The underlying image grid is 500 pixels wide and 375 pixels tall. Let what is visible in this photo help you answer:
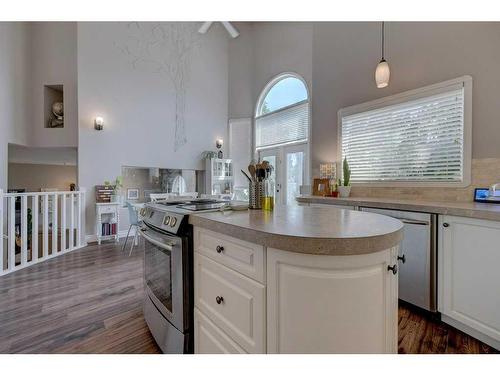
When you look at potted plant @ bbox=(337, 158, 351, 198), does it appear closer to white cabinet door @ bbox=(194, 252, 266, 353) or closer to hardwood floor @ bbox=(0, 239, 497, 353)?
hardwood floor @ bbox=(0, 239, 497, 353)

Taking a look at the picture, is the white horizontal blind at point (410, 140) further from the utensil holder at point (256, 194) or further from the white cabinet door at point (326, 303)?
the white cabinet door at point (326, 303)

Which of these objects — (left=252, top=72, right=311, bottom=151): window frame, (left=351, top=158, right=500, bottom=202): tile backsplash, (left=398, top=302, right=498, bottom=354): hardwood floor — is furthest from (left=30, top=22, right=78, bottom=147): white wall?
(left=398, top=302, right=498, bottom=354): hardwood floor

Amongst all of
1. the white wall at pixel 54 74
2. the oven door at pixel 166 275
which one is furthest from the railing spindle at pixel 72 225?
the oven door at pixel 166 275

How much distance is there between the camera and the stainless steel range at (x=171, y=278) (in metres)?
1.36

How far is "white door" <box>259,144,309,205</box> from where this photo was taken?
4.99 metres

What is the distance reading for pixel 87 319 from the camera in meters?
1.93

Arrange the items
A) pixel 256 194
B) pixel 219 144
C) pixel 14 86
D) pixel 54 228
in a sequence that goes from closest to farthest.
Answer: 1. pixel 256 194
2. pixel 54 228
3. pixel 14 86
4. pixel 219 144

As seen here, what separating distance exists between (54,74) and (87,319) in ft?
15.3

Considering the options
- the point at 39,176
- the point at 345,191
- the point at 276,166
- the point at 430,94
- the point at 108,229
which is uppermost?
the point at 430,94

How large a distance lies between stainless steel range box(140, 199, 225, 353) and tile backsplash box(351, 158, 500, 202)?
227 centimetres

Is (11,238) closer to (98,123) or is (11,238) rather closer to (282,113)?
(98,123)

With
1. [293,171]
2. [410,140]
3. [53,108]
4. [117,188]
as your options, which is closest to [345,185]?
[410,140]

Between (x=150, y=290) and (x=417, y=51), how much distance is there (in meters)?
3.40

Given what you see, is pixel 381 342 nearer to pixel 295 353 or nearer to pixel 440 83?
pixel 295 353
